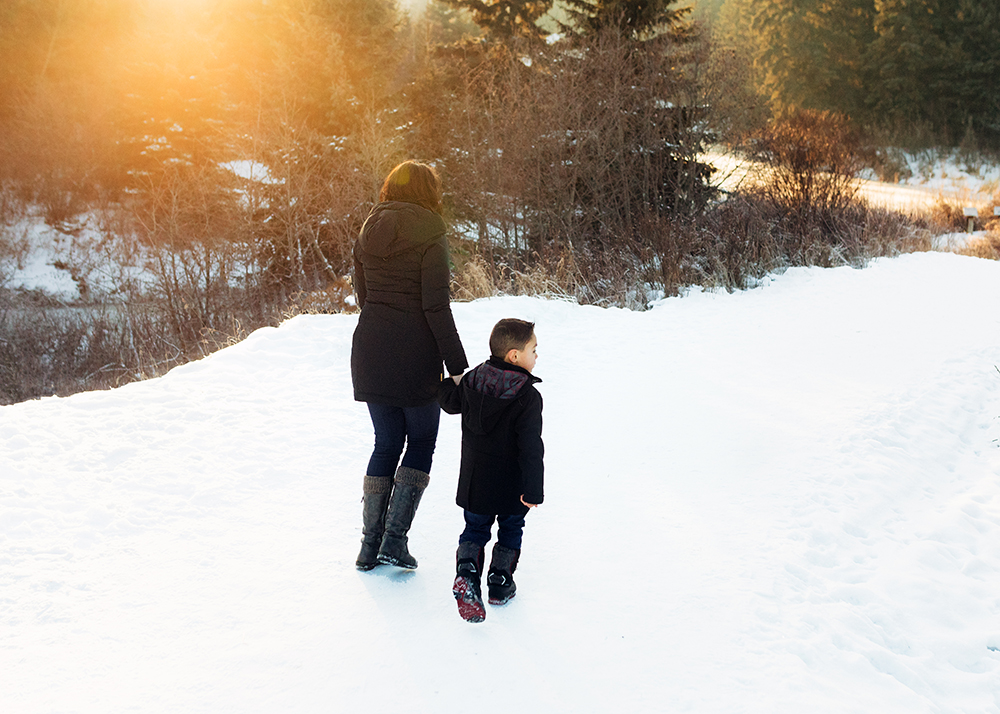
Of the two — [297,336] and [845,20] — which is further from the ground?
[845,20]

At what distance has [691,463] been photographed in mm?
4750

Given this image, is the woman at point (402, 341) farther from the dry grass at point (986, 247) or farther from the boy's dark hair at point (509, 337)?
the dry grass at point (986, 247)

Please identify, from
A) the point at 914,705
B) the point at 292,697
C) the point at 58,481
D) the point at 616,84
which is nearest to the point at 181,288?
the point at 616,84

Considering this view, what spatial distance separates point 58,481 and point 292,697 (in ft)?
8.49

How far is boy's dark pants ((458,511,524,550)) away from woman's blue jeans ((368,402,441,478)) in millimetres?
391

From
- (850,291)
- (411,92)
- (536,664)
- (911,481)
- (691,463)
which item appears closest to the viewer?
(536,664)

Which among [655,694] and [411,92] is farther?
[411,92]

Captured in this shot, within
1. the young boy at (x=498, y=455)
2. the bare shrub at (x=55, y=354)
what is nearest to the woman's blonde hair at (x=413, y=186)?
the young boy at (x=498, y=455)

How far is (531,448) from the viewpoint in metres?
2.87

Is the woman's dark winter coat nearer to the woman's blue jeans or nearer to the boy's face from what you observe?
the woman's blue jeans

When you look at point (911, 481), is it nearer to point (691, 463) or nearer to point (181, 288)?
point (691, 463)

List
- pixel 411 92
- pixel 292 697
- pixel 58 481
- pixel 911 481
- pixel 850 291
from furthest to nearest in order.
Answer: pixel 411 92 < pixel 850 291 < pixel 911 481 < pixel 58 481 < pixel 292 697

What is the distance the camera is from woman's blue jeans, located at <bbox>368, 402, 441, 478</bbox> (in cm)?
325

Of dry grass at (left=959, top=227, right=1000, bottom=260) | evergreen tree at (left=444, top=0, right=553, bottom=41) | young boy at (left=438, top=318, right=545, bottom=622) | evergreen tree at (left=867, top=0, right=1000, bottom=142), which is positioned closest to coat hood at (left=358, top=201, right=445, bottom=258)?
young boy at (left=438, top=318, right=545, bottom=622)
